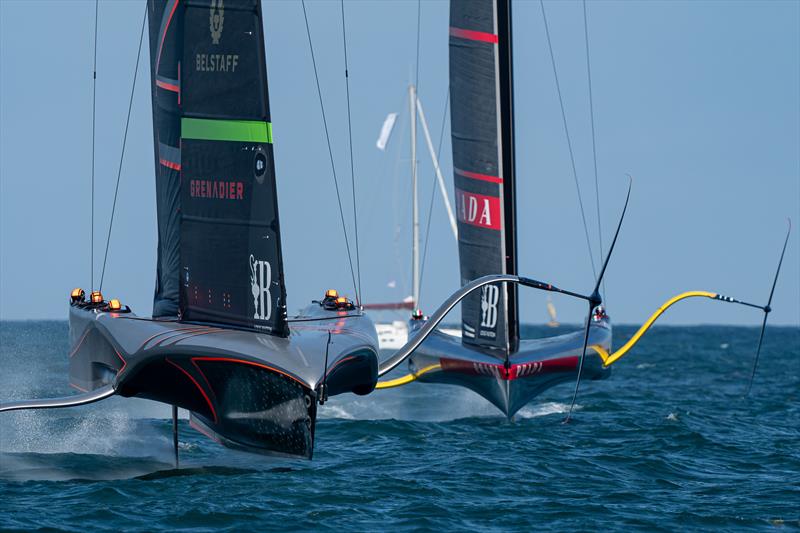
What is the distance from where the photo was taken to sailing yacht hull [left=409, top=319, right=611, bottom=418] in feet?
54.4

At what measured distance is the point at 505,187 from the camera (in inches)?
705

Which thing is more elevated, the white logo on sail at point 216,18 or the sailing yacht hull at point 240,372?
→ the white logo on sail at point 216,18

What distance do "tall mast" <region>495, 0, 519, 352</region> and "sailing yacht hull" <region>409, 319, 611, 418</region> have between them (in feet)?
2.98

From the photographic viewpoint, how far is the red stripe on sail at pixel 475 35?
18.0 metres

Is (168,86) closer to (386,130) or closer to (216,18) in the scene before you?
(216,18)

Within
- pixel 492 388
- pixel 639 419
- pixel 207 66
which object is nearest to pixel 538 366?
pixel 492 388

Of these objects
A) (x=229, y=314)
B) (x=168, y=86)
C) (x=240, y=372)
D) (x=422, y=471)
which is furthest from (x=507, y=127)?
(x=240, y=372)

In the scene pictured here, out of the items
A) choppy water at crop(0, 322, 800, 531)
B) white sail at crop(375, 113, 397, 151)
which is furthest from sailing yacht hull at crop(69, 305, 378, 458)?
white sail at crop(375, 113, 397, 151)

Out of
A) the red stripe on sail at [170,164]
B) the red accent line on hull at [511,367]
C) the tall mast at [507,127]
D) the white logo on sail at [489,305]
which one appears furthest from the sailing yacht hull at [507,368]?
the red stripe on sail at [170,164]

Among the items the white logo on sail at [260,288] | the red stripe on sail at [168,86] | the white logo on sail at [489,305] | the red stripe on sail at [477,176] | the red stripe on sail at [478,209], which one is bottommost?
the white logo on sail at [489,305]

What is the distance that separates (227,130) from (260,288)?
153 cm

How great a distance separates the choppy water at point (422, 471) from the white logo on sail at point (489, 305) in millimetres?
1441

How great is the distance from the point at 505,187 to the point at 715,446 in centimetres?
498

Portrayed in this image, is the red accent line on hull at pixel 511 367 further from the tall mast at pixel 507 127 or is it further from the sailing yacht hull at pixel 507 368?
the tall mast at pixel 507 127
